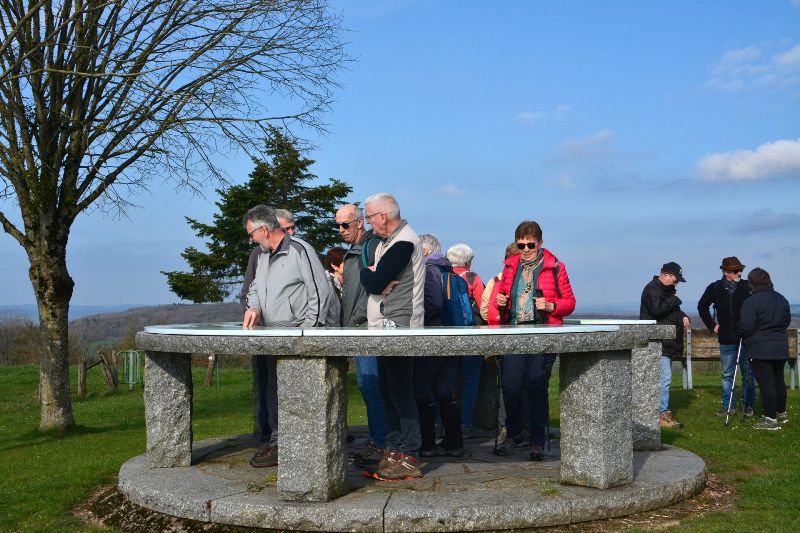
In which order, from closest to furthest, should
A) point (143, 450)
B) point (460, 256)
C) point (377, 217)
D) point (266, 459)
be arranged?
1. point (377, 217)
2. point (266, 459)
3. point (460, 256)
4. point (143, 450)

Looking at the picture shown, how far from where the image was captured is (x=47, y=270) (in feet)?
38.3

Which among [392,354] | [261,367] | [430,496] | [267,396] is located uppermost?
[392,354]

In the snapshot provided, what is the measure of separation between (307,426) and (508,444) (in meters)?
2.60

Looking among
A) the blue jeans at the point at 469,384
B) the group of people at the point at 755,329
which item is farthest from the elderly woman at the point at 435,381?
the group of people at the point at 755,329

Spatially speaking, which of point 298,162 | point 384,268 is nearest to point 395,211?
point 384,268

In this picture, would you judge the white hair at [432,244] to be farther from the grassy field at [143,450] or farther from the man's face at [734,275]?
the man's face at [734,275]

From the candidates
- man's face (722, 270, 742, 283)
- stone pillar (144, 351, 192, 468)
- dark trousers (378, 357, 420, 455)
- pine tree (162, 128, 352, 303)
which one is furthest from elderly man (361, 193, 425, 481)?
pine tree (162, 128, 352, 303)

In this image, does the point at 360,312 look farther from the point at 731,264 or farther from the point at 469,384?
the point at 731,264

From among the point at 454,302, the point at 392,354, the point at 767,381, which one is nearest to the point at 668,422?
the point at 767,381

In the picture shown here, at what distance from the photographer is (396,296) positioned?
6117mm

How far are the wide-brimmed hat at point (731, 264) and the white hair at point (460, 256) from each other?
15.1 ft

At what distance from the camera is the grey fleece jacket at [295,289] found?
6.77 meters

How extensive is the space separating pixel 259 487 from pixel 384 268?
1.79 m

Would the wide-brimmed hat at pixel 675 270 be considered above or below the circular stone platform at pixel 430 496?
above
